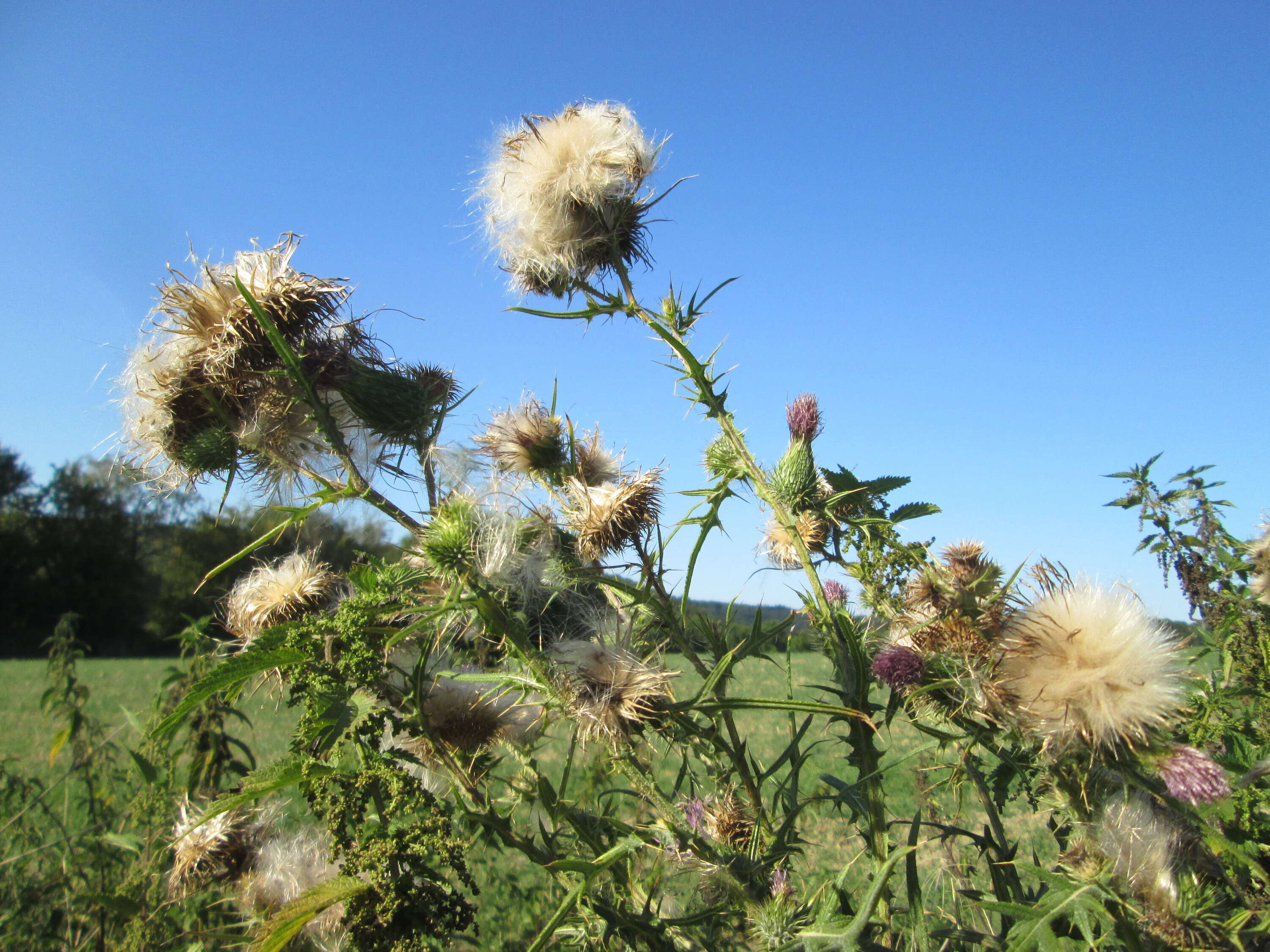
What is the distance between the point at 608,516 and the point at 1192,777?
2.73ft

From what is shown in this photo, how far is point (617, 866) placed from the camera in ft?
3.38

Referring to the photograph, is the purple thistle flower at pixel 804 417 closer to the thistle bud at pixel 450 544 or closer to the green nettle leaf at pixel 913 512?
the green nettle leaf at pixel 913 512

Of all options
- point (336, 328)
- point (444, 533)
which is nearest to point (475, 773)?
point (444, 533)

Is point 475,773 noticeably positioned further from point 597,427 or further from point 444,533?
point 597,427

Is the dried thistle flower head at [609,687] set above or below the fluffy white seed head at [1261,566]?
below

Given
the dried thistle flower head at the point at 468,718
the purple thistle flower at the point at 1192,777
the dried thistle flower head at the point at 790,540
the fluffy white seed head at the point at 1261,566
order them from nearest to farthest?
the purple thistle flower at the point at 1192,777 → the dried thistle flower head at the point at 468,718 → the dried thistle flower head at the point at 790,540 → the fluffy white seed head at the point at 1261,566

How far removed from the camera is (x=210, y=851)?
1.39 m

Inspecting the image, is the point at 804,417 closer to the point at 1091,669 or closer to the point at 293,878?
the point at 1091,669

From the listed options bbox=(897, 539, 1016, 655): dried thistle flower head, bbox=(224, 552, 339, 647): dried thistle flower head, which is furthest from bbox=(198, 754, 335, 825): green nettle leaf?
bbox=(897, 539, 1016, 655): dried thistle flower head

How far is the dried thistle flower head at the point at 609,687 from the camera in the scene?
94 cm

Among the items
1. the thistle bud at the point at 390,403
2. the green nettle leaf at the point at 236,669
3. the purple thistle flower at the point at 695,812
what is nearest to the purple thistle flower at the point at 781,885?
the purple thistle flower at the point at 695,812

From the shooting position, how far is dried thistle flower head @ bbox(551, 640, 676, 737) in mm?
938

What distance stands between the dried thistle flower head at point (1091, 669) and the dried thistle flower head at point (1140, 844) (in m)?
0.10

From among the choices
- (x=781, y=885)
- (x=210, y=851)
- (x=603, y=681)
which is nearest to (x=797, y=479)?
(x=603, y=681)
